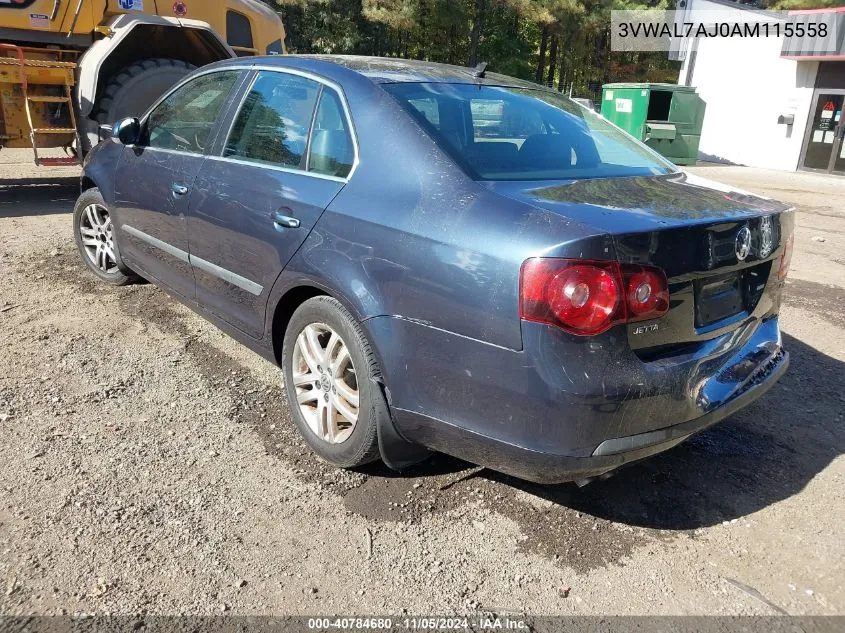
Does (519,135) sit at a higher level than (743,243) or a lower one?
higher

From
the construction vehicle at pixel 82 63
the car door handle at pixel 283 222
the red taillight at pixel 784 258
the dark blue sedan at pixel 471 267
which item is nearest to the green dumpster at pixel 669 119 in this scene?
the construction vehicle at pixel 82 63

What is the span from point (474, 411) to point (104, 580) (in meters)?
1.36

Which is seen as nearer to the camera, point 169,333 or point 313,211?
point 313,211

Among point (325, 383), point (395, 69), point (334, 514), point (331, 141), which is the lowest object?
point (334, 514)

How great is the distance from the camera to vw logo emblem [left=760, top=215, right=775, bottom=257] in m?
2.56

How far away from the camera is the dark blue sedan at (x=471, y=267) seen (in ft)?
7.07

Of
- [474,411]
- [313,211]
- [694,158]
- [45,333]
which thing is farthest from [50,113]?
[694,158]

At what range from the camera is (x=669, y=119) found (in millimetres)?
16609

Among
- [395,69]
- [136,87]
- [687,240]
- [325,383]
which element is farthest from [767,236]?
[136,87]

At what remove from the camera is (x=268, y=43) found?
954 centimetres

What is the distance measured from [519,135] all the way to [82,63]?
22.0 feet

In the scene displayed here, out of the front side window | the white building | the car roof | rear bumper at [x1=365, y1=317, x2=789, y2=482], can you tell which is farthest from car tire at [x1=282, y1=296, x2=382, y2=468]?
the white building

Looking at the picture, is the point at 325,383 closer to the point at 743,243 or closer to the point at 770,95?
the point at 743,243

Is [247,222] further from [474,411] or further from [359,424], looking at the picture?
[474,411]
